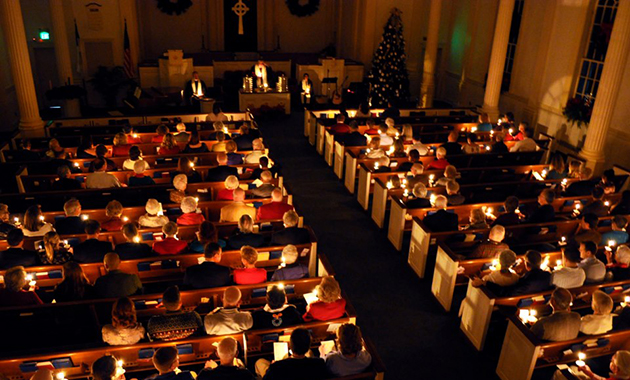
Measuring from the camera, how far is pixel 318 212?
9.39 m

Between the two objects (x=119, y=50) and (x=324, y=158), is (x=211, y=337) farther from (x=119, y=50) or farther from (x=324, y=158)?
(x=119, y=50)

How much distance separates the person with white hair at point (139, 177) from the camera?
8.34 meters

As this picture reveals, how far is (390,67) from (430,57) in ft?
5.29

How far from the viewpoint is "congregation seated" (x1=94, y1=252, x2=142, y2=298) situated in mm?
5391

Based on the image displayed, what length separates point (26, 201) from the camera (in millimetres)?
7863

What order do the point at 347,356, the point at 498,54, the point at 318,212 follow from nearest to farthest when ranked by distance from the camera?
the point at 347,356 → the point at 318,212 → the point at 498,54

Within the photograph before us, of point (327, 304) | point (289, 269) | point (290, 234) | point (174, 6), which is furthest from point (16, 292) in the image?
point (174, 6)

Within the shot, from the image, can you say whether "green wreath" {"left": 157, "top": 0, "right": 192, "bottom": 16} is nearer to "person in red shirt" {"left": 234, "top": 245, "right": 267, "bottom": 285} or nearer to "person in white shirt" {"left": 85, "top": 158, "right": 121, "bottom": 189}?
"person in white shirt" {"left": 85, "top": 158, "right": 121, "bottom": 189}

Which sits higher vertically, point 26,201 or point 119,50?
point 119,50

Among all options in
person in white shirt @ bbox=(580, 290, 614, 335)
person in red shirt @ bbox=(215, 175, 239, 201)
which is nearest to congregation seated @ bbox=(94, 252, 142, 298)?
person in red shirt @ bbox=(215, 175, 239, 201)

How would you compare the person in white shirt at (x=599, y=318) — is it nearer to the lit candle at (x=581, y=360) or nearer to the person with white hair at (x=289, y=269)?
the lit candle at (x=581, y=360)

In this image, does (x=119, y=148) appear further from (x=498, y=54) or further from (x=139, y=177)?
(x=498, y=54)

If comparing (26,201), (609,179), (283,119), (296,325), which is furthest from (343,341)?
(283,119)

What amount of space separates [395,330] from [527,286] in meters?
1.65
